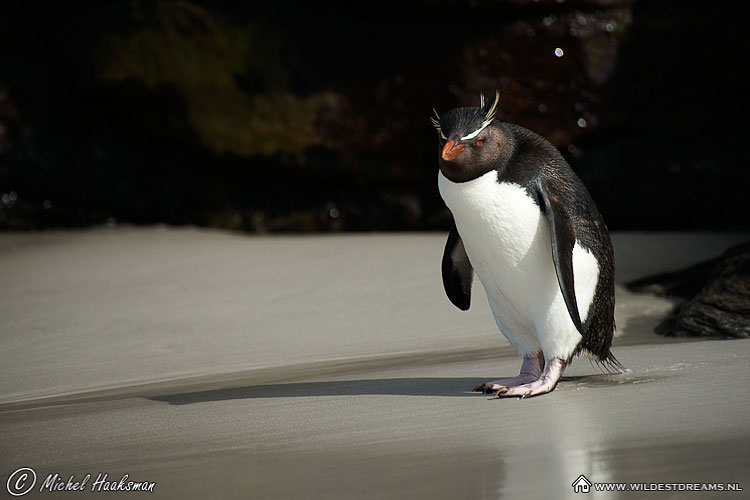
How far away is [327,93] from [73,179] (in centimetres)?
212

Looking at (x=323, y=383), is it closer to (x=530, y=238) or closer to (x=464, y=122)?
(x=530, y=238)

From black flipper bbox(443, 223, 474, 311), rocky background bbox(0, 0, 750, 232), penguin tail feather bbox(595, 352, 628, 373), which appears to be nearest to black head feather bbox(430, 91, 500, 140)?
black flipper bbox(443, 223, 474, 311)

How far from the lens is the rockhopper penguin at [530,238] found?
2.90m

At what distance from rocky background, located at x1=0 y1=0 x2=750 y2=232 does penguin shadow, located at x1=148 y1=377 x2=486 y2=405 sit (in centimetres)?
382

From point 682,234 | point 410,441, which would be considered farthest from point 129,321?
point 682,234

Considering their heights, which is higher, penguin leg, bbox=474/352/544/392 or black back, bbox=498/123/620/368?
black back, bbox=498/123/620/368

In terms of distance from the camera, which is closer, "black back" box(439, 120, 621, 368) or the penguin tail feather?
"black back" box(439, 120, 621, 368)

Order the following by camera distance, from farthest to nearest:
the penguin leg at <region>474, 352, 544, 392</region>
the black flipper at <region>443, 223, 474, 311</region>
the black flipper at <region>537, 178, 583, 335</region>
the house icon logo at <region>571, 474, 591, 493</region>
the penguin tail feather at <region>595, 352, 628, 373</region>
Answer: the black flipper at <region>443, 223, 474, 311</region> → the penguin tail feather at <region>595, 352, 628, 373</region> → the penguin leg at <region>474, 352, 544, 392</region> → the black flipper at <region>537, 178, 583, 335</region> → the house icon logo at <region>571, 474, 591, 493</region>

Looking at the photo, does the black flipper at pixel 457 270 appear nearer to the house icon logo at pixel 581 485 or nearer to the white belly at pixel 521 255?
the white belly at pixel 521 255

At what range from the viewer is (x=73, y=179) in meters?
7.36

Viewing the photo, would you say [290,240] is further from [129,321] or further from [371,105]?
[129,321]

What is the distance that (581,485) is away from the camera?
1.97 meters

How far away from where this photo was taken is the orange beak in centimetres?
286

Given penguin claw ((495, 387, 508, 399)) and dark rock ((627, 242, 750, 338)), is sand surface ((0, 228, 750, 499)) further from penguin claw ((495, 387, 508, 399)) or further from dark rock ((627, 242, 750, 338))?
dark rock ((627, 242, 750, 338))
